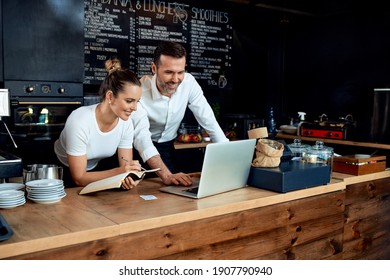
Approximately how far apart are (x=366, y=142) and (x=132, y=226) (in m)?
3.77

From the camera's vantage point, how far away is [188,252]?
160 cm

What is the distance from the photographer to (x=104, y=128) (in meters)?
2.22

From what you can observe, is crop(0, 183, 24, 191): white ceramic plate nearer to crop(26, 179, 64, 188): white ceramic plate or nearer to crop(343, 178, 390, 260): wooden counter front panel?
crop(26, 179, 64, 188): white ceramic plate

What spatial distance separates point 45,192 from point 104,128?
0.64 metres

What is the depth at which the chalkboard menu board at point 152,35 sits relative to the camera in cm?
421

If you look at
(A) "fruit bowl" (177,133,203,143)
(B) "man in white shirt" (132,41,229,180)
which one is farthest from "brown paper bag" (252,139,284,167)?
(A) "fruit bowl" (177,133,203,143)

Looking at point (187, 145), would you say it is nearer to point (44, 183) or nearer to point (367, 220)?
point (367, 220)

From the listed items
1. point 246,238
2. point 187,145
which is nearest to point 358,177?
point 246,238

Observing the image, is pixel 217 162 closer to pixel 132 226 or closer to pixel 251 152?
pixel 251 152

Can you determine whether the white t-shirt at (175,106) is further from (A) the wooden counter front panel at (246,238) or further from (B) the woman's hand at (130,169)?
(B) the woman's hand at (130,169)

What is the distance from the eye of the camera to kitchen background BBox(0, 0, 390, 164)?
3609mm

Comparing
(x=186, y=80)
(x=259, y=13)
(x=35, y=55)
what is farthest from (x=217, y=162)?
(x=259, y=13)

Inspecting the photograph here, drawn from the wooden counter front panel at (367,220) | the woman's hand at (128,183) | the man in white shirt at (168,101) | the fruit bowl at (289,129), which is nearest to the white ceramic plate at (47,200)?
the woman's hand at (128,183)

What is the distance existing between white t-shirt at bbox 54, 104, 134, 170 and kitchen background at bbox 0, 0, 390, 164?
1399 millimetres
